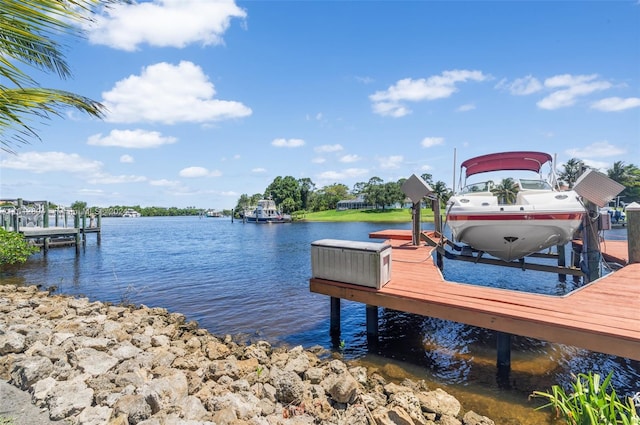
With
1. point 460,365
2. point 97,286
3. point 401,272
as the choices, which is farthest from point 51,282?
point 460,365

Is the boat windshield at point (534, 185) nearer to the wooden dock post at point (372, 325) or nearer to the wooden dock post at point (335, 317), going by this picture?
the wooden dock post at point (372, 325)

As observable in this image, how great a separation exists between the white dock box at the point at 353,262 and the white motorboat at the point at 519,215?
3220mm

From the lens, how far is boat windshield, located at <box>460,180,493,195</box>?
9852mm

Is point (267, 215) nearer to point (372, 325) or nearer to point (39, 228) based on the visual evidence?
point (39, 228)

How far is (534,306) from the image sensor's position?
5.18 meters

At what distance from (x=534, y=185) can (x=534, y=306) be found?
5085mm

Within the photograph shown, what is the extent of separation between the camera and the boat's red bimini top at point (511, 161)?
9.80 m

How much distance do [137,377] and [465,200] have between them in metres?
8.19

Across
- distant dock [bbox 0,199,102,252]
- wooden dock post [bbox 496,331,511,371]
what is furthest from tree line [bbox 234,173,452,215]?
wooden dock post [bbox 496,331,511,371]

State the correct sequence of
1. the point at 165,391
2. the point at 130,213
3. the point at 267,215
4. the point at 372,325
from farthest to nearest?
the point at 130,213 < the point at 267,215 < the point at 372,325 < the point at 165,391

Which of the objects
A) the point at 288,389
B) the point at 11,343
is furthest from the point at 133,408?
the point at 11,343

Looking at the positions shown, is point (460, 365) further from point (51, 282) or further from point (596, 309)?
point (51, 282)

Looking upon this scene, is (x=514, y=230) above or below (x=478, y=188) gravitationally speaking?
below

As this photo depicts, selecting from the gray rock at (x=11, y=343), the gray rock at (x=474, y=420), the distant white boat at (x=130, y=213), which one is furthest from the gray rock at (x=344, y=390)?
the distant white boat at (x=130, y=213)
